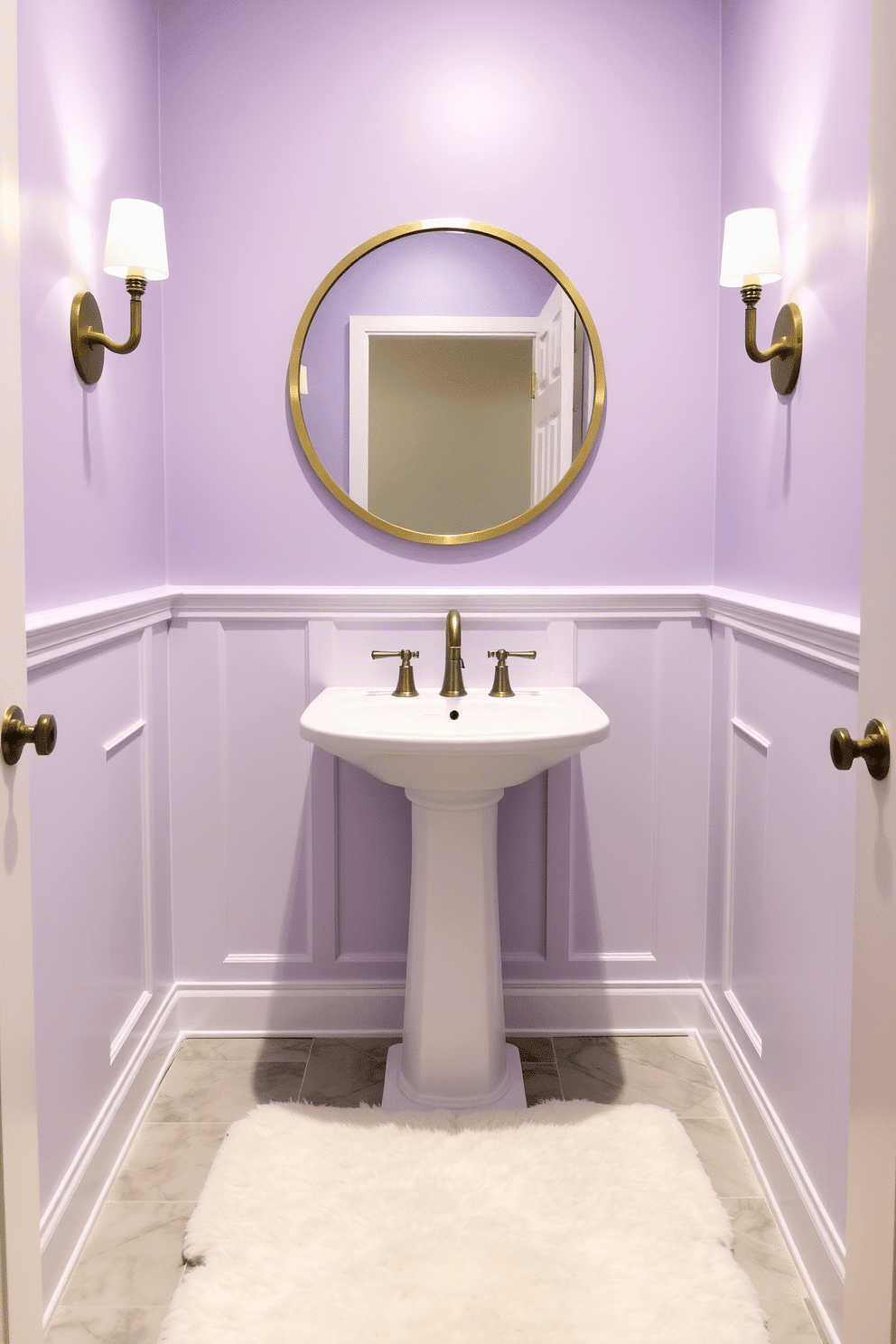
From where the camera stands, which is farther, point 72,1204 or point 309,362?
point 309,362

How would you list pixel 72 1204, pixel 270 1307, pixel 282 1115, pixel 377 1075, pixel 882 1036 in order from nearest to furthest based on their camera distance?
pixel 882 1036, pixel 270 1307, pixel 72 1204, pixel 282 1115, pixel 377 1075

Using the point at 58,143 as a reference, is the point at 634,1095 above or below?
below

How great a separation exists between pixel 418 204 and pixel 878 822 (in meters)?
1.73

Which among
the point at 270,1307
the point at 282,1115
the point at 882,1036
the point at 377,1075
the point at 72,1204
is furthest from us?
the point at 377,1075

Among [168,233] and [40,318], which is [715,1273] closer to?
[40,318]

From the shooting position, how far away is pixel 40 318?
1510mm

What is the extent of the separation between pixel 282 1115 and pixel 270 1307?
493mm

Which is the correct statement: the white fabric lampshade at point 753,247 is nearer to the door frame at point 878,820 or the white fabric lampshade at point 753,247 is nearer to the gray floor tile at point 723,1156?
the door frame at point 878,820

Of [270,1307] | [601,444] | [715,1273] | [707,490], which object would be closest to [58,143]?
[601,444]

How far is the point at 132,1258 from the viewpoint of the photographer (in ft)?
5.19

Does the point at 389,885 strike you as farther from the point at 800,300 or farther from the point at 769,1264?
the point at 800,300

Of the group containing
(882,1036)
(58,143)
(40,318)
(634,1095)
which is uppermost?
(58,143)

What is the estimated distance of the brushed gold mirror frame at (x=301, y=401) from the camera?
2.15 meters

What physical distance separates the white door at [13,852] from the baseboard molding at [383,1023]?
71cm
